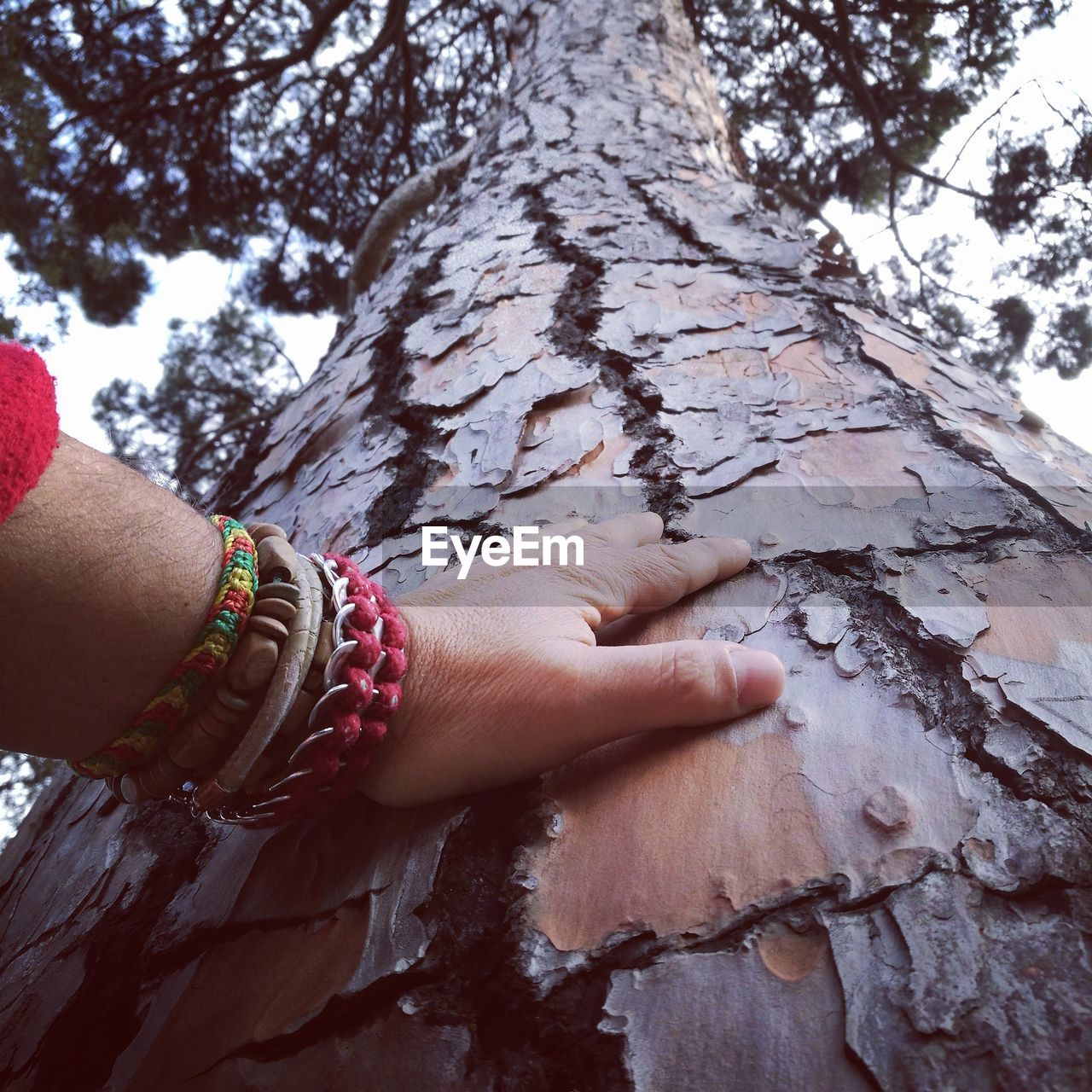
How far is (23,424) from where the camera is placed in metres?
0.53

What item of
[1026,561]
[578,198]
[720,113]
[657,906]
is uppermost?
[720,113]

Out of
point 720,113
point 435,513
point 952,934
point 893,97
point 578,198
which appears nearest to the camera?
point 952,934

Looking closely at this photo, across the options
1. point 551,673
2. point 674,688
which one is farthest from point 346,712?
point 674,688

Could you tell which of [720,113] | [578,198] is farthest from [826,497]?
[720,113]

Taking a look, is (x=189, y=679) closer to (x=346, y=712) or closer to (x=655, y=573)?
(x=346, y=712)

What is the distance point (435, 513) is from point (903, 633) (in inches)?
21.7

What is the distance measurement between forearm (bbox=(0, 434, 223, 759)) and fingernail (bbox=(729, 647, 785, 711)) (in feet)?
1.49

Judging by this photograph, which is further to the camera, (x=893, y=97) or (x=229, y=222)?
(x=229, y=222)

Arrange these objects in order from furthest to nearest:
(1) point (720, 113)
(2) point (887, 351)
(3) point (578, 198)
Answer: (1) point (720, 113) < (3) point (578, 198) < (2) point (887, 351)

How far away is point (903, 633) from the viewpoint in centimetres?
62

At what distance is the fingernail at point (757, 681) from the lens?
60cm

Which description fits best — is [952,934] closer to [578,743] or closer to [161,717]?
[578,743]

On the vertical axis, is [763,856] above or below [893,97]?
below

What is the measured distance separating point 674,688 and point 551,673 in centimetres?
11
